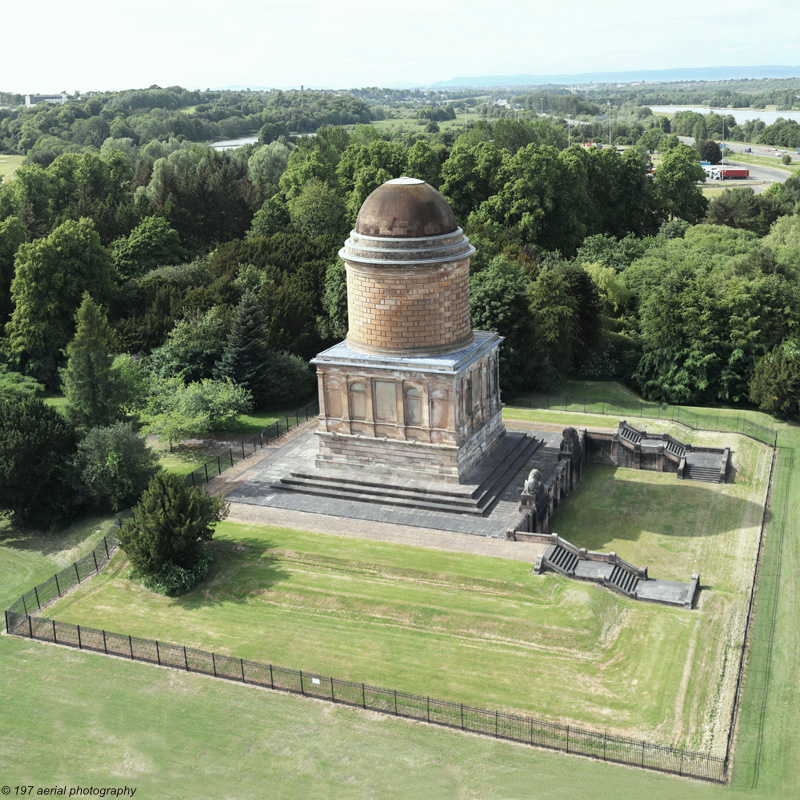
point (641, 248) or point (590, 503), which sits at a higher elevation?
point (641, 248)

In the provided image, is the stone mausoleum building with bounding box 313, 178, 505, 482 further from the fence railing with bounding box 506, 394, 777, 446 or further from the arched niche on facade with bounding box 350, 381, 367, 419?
the fence railing with bounding box 506, 394, 777, 446

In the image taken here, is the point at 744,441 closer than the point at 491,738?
No

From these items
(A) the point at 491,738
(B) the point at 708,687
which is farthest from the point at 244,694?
(B) the point at 708,687

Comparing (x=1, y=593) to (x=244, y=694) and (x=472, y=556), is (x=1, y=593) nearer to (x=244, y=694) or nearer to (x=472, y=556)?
(x=244, y=694)

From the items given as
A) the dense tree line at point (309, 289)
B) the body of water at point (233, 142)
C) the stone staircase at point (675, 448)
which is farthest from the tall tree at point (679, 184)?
the body of water at point (233, 142)

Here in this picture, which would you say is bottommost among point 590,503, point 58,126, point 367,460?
point 590,503

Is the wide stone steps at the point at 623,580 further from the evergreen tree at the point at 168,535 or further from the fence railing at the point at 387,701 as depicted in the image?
the evergreen tree at the point at 168,535
